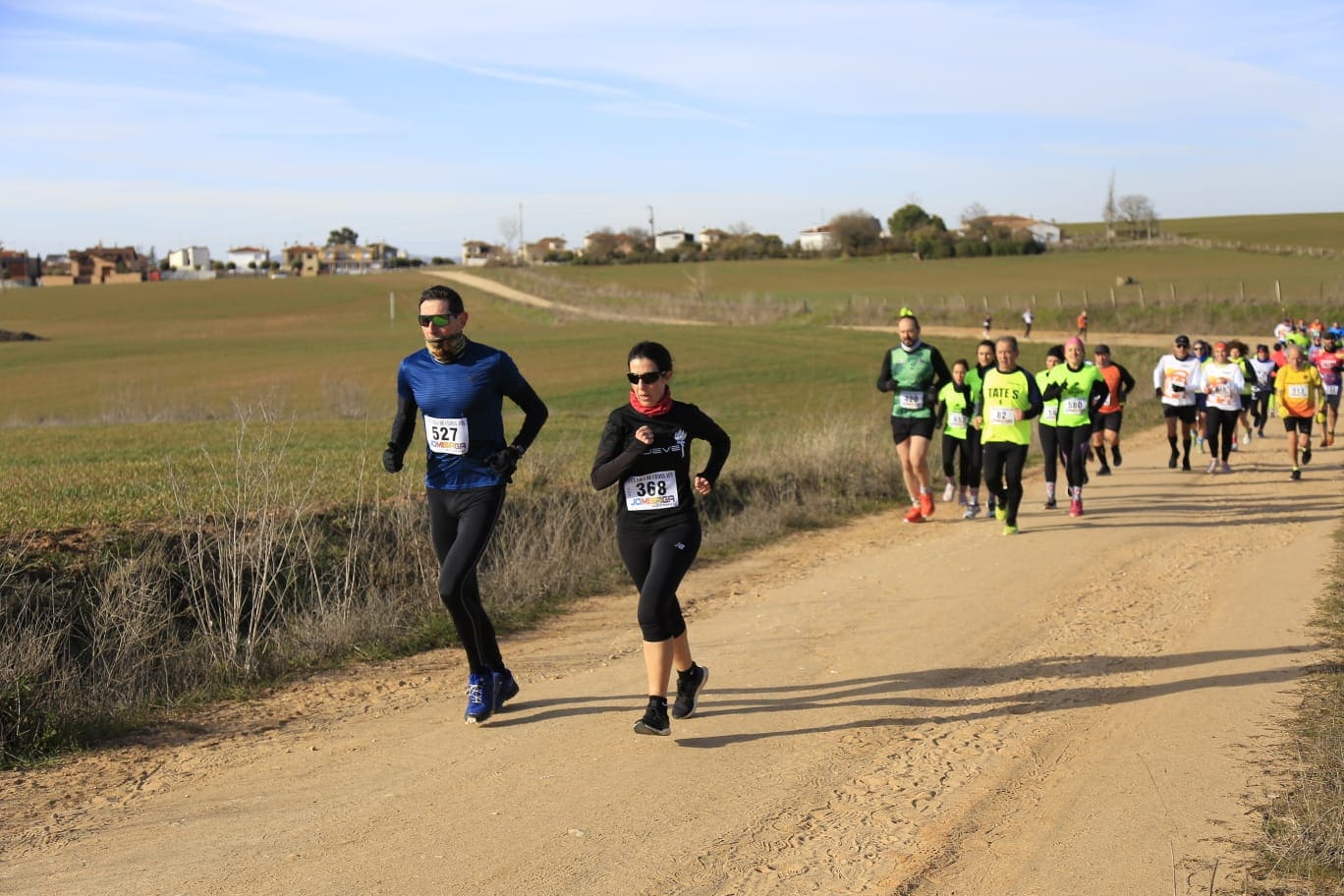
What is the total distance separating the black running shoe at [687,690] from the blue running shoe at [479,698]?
989mm

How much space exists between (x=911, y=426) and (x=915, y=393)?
0.37m

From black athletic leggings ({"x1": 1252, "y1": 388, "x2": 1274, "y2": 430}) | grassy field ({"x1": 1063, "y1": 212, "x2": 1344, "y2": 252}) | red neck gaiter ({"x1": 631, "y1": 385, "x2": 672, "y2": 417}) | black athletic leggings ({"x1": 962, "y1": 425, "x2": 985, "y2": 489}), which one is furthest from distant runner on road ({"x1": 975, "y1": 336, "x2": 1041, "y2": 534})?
grassy field ({"x1": 1063, "y1": 212, "x2": 1344, "y2": 252})

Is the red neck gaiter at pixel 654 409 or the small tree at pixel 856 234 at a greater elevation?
the small tree at pixel 856 234

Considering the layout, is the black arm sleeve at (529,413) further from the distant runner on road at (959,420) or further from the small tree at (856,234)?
the small tree at (856,234)

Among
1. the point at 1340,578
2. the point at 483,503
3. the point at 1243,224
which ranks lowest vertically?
the point at 1340,578

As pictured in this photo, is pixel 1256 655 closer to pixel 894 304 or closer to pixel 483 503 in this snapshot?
pixel 483 503

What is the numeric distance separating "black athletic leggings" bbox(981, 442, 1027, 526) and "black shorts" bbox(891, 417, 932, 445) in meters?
0.64

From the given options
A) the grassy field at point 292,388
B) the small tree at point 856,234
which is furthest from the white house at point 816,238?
the grassy field at point 292,388

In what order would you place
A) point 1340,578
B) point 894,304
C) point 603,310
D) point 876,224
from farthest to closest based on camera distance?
point 876,224
point 603,310
point 894,304
point 1340,578

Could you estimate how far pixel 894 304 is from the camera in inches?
2889

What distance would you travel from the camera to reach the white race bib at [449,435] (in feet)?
22.4

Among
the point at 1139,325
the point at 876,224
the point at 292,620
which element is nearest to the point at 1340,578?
the point at 292,620

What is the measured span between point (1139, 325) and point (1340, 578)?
51367 millimetres

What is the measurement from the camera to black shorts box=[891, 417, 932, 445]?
14.0 metres
